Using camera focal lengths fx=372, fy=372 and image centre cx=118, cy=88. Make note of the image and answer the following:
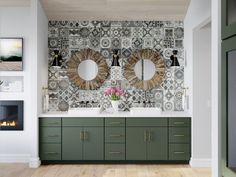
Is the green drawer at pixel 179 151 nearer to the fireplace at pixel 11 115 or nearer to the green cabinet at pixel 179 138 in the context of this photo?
A: the green cabinet at pixel 179 138

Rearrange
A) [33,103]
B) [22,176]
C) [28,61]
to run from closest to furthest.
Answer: [22,176] < [33,103] < [28,61]

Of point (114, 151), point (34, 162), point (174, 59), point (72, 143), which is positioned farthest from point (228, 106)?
point (174, 59)

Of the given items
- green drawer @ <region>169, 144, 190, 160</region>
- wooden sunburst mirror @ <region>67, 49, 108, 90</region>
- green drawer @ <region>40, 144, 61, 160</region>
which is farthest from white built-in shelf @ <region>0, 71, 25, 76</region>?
green drawer @ <region>169, 144, 190, 160</region>

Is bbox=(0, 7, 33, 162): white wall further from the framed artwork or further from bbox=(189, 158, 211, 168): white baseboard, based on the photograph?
bbox=(189, 158, 211, 168): white baseboard

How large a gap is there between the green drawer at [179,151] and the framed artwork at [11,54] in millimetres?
2785

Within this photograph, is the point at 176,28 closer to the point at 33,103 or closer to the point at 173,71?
the point at 173,71

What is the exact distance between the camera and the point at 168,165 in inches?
233

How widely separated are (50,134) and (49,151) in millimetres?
274

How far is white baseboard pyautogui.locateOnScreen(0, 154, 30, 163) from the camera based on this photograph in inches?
241

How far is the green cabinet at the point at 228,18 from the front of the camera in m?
1.97

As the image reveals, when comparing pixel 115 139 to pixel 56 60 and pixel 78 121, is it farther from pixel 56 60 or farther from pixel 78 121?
pixel 56 60

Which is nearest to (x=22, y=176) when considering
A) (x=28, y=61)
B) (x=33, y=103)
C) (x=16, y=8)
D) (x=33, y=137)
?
(x=33, y=137)

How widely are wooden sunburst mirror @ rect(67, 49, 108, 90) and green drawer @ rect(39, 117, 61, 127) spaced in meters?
0.88

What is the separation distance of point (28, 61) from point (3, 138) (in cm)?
134
